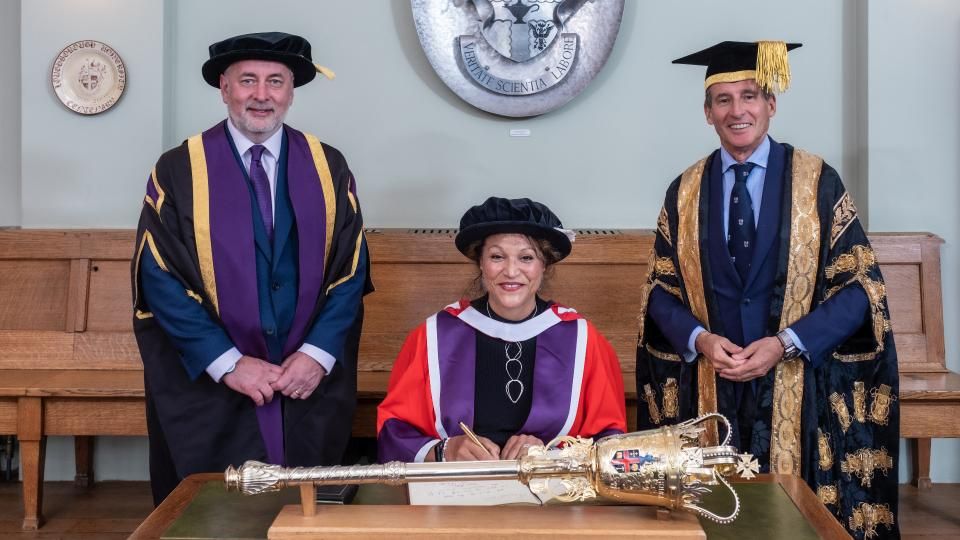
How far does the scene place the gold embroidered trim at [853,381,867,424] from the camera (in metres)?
2.80

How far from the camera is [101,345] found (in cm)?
401

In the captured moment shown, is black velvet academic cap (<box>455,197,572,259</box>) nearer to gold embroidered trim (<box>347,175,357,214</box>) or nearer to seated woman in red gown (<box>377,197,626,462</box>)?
seated woman in red gown (<box>377,197,626,462</box>)

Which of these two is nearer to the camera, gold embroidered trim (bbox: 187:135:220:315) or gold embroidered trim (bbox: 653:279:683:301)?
gold embroidered trim (bbox: 187:135:220:315)

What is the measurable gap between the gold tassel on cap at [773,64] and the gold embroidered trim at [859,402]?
908 mm

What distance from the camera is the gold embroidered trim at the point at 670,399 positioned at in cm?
293

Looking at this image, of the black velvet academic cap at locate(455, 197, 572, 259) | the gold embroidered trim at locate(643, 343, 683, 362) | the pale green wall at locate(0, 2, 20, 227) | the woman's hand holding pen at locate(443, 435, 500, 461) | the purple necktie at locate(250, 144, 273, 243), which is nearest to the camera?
the woman's hand holding pen at locate(443, 435, 500, 461)

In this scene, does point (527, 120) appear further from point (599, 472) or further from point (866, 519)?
point (599, 472)

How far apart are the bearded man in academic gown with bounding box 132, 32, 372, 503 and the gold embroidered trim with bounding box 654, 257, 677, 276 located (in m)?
0.96

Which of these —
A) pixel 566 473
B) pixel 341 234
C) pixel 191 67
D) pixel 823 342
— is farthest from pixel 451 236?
pixel 566 473

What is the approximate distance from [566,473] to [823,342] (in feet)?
4.33

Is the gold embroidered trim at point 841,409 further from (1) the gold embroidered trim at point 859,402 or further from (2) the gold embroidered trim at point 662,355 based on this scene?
(2) the gold embroidered trim at point 662,355

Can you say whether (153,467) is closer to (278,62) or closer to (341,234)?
(341,234)

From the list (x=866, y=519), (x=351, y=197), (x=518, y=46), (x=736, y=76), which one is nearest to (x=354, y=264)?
(x=351, y=197)

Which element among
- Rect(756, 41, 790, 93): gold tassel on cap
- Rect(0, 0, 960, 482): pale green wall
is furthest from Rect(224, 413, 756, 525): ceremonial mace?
Rect(0, 0, 960, 482): pale green wall
